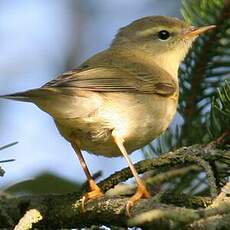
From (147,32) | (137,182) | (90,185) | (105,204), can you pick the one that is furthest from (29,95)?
(147,32)

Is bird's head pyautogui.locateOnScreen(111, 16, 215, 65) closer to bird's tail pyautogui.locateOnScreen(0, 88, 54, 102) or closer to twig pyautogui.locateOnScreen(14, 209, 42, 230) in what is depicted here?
bird's tail pyautogui.locateOnScreen(0, 88, 54, 102)

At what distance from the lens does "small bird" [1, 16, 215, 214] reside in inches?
122

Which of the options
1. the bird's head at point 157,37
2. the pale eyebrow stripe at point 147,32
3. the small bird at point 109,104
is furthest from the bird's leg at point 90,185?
the pale eyebrow stripe at point 147,32

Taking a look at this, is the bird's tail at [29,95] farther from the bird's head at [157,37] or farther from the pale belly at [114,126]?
the bird's head at [157,37]

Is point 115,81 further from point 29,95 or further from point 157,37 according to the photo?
point 157,37

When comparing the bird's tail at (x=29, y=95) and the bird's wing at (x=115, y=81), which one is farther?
the bird's wing at (x=115, y=81)

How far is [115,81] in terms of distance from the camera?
142 inches

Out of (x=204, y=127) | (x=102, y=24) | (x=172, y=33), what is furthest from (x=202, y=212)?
(x=102, y=24)

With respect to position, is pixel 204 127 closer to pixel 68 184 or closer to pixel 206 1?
pixel 206 1

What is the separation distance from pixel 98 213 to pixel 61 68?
3783 millimetres

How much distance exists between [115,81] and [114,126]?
0.43m

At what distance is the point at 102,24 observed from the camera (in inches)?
272

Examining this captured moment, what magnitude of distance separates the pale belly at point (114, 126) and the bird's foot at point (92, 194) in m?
0.43

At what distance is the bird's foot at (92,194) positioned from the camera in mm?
2491
